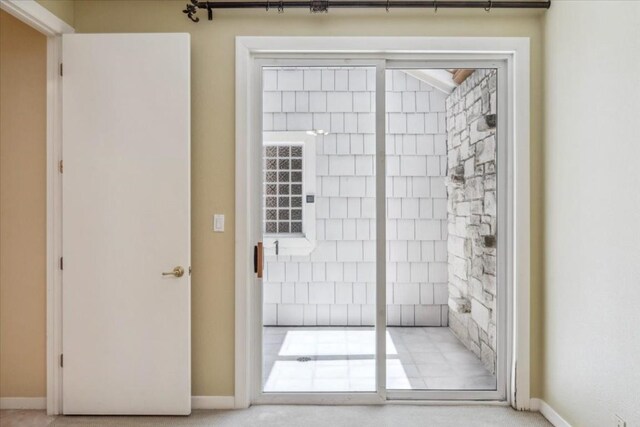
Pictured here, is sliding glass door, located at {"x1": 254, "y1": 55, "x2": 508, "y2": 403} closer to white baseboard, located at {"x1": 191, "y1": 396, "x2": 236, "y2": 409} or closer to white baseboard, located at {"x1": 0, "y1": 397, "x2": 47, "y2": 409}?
white baseboard, located at {"x1": 191, "y1": 396, "x2": 236, "y2": 409}

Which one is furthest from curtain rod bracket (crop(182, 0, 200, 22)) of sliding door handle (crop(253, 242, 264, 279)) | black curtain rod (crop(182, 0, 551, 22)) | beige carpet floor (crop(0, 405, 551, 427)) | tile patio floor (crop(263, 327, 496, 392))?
beige carpet floor (crop(0, 405, 551, 427))

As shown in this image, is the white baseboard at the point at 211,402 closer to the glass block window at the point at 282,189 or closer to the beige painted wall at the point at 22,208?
the beige painted wall at the point at 22,208

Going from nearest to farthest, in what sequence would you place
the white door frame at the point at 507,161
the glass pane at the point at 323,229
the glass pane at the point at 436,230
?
1. the white door frame at the point at 507,161
2. the glass pane at the point at 436,230
3. the glass pane at the point at 323,229

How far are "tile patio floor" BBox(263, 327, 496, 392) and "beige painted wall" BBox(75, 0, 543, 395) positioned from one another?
43 cm

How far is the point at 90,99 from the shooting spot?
2.66 metres

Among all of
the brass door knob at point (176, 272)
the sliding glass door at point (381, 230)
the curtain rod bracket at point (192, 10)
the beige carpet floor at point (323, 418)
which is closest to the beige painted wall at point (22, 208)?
the beige carpet floor at point (323, 418)

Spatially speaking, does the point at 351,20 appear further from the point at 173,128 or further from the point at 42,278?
the point at 42,278

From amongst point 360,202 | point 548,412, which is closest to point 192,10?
point 360,202

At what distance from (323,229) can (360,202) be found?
1.18 feet

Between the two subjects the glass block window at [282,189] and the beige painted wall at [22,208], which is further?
the glass block window at [282,189]

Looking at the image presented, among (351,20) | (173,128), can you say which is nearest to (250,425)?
(173,128)

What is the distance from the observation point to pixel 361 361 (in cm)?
326

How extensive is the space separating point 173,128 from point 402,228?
1.72m

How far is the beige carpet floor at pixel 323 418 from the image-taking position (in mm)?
2621
